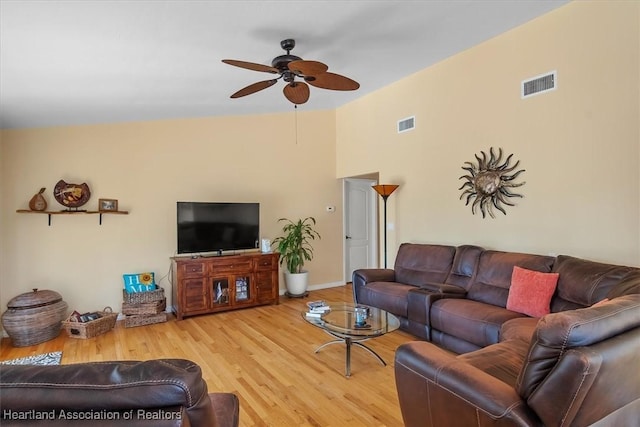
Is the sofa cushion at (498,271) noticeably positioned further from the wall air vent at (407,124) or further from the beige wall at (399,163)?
the wall air vent at (407,124)

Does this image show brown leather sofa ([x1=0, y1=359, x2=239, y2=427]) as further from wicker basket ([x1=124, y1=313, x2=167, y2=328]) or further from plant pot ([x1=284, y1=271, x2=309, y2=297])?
plant pot ([x1=284, y1=271, x2=309, y2=297])

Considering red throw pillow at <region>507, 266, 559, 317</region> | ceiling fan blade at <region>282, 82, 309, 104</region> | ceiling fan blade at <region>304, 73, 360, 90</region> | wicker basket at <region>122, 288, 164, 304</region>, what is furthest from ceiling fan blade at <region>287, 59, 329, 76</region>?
wicker basket at <region>122, 288, 164, 304</region>

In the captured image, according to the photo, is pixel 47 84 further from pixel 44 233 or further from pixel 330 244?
pixel 330 244

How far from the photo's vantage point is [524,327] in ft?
8.75

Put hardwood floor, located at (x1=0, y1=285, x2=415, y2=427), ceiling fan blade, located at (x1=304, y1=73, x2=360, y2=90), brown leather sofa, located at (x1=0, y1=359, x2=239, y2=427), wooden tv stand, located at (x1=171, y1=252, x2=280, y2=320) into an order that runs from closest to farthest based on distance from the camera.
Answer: brown leather sofa, located at (x1=0, y1=359, x2=239, y2=427), hardwood floor, located at (x1=0, y1=285, x2=415, y2=427), ceiling fan blade, located at (x1=304, y1=73, x2=360, y2=90), wooden tv stand, located at (x1=171, y1=252, x2=280, y2=320)

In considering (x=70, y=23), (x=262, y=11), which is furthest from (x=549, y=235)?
(x=70, y=23)

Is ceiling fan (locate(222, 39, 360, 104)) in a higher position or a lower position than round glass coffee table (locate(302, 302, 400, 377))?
higher

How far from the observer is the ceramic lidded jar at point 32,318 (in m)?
3.78

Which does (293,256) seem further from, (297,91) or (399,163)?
(297,91)

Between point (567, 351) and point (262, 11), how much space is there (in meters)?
2.76

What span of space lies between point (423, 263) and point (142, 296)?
3.63 meters

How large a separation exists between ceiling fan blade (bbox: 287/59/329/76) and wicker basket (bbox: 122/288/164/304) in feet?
11.3

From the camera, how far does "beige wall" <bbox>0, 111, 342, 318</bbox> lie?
4.23 meters

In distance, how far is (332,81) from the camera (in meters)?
3.11
